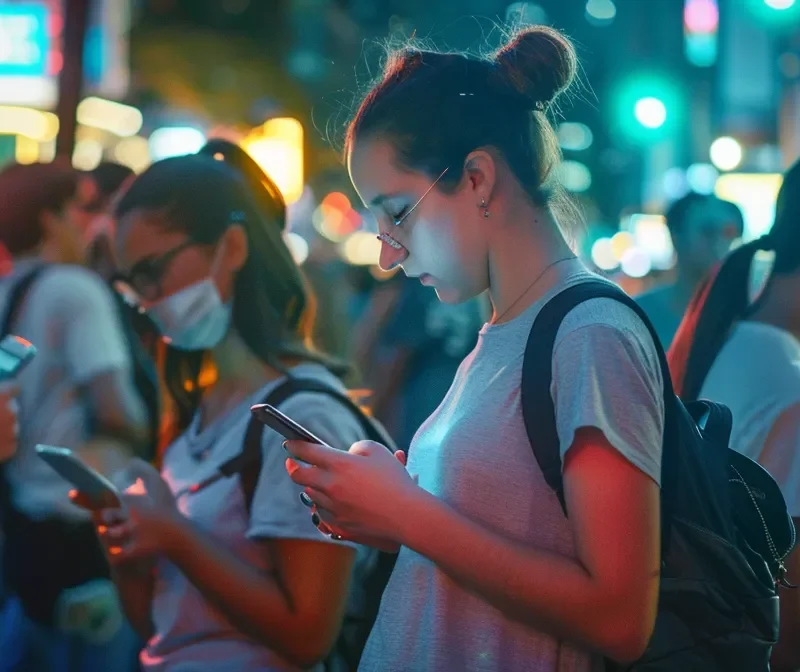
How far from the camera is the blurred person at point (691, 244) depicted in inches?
255

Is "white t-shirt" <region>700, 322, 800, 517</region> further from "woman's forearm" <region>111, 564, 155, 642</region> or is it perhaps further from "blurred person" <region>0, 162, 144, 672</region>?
"blurred person" <region>0, 162, 144, 672</region>

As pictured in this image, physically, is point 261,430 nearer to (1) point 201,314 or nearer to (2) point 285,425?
(1) point 201,314

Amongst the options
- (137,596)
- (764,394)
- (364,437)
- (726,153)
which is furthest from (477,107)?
(726,153)

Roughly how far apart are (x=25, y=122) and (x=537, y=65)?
10.2 m

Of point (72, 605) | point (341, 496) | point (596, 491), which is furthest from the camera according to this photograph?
point (72, 605)

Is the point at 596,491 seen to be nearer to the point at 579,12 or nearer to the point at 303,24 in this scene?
the point at 579,12

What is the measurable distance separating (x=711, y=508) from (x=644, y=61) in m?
11.3

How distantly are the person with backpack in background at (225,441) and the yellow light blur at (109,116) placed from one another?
12.9m

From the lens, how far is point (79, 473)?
2680mm

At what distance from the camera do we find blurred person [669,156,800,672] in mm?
3000

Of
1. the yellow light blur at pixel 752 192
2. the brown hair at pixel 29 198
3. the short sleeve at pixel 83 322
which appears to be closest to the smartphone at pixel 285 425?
the short sleeve at pixel 83 322

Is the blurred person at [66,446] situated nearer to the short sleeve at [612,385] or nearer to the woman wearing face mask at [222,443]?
the woman wearing face mask at [222,443]

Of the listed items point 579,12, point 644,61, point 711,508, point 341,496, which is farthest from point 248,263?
point 579,12

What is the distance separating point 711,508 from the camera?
1868mm
